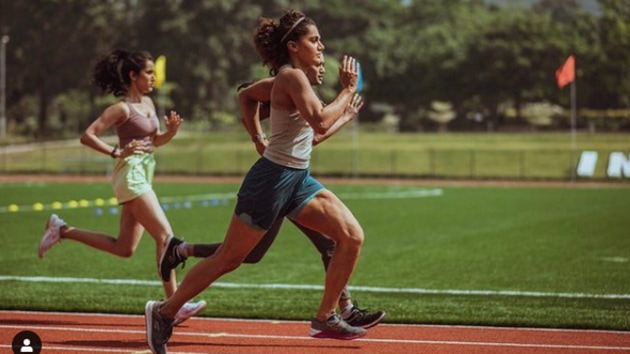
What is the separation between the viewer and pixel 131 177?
9.77 m

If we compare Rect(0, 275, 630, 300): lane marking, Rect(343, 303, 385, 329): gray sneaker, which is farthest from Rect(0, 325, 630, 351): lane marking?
Rect(0, 275, 630, 300): lane marking

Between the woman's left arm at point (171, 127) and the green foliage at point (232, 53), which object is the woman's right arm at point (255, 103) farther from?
the green foliage at point (232, 53)

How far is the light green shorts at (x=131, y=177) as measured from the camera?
9.74 m

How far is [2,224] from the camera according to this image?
23.1 m

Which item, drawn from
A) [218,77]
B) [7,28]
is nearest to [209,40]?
[218,77]

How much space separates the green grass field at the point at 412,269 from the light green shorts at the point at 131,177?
144 cm

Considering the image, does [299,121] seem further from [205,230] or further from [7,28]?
[7,28]

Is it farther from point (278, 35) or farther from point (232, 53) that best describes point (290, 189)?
point (232, 53)

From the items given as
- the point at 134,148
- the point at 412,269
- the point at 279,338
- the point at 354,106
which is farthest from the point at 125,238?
the point at 412,269

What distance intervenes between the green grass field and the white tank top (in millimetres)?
3023

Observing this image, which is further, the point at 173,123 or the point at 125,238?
the point at 125,238

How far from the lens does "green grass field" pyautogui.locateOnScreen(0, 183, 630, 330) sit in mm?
10992

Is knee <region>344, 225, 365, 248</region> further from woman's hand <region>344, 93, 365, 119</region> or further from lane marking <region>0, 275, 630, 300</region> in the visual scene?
lane marking <region>0, 275, 630, 300</region>

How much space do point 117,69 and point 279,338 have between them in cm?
261
